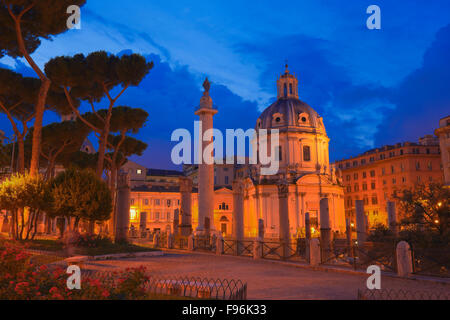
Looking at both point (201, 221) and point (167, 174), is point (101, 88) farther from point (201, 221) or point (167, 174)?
point (167, 174)

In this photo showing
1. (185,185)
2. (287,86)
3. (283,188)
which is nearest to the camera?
(283,188)

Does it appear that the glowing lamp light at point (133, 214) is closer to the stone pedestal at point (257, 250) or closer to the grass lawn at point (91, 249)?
the grass lawn at point (91, 249)

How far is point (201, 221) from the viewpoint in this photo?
Answer: 25.8 meters

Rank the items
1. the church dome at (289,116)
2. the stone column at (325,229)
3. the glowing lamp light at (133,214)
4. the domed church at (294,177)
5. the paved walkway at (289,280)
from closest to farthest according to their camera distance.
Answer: the paved walkway at (289,280), the stone column at (325,229), the domed church at (294,177), the church dome at (289,116), the glowing lamp light at (133,214)

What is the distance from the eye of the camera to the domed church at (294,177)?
5178cm

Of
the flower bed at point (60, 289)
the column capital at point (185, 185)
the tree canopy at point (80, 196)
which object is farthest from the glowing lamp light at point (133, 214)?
the flower bed at point (60, 289)

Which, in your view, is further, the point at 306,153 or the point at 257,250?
the point at 306,153

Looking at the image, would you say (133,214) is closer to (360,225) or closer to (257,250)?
(360,225)

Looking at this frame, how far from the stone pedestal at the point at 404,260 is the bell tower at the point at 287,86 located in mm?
51353

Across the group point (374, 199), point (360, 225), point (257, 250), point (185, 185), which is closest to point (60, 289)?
point (257, 250)

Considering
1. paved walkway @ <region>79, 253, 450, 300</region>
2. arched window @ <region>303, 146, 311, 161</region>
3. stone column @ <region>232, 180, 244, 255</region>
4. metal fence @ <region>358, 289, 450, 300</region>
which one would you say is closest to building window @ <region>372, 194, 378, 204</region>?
arched window @ <region>303, 146, 311, 161</region>

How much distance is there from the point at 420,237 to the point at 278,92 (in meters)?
48.9

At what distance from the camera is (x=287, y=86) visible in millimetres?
60969

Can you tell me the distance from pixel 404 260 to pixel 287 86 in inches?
2062
